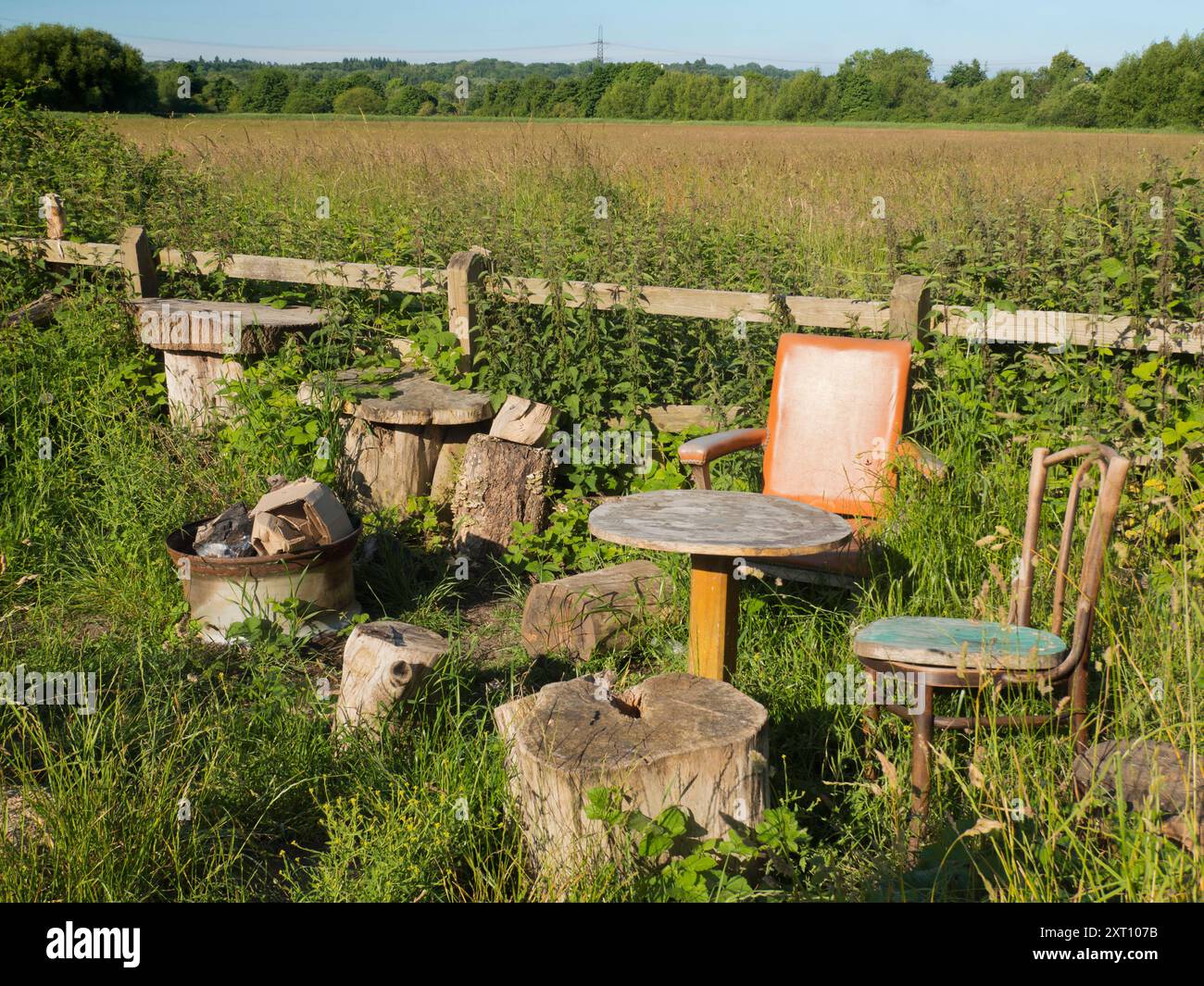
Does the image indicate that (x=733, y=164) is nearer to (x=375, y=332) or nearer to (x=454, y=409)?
(x=375, y=332)

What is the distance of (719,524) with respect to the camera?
12.0ft

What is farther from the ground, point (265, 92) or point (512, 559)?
point (265, 92)

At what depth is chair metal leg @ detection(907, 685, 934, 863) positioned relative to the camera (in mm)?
3070

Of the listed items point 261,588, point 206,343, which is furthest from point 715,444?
point 206,343

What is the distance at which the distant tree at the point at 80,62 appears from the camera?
31.7 metres

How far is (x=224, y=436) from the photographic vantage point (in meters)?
6.05

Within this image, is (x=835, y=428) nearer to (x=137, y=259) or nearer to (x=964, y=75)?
(x=137, y=259)

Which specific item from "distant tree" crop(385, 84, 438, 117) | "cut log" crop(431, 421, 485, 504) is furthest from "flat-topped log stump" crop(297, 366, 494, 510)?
"distant tree" crop(385, 84, 438, 117)

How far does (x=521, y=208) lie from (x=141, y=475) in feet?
13.1

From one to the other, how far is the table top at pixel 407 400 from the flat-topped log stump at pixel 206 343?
0.48 m

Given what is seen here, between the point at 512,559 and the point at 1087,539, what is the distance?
2.87 metres

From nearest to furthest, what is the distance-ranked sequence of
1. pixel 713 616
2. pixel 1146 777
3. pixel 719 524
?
1. pixel 1146 777
2. pixel 719 524
3. pixel 713 616

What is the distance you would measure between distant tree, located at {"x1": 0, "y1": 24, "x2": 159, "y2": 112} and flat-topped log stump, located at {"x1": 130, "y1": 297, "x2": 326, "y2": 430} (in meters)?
28.8
